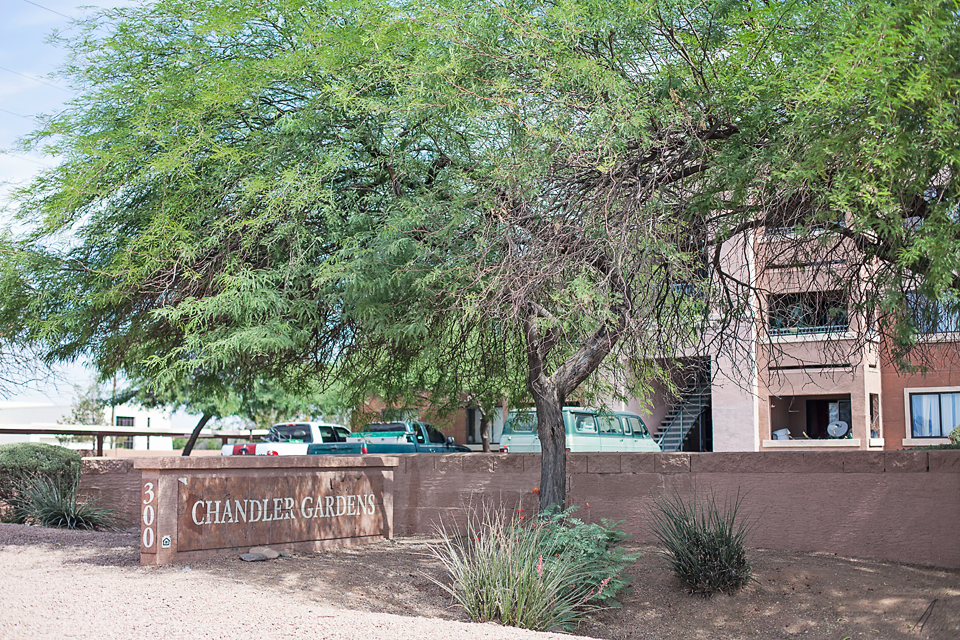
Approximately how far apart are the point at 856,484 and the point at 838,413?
2210 cm

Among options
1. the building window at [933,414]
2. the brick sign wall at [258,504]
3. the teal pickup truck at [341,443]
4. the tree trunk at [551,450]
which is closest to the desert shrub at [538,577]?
the tree trunk at [551,450]

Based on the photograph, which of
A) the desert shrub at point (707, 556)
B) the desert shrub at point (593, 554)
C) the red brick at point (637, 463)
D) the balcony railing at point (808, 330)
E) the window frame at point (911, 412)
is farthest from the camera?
the window frame at point (911, 412)

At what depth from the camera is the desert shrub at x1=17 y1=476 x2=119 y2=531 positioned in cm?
1379

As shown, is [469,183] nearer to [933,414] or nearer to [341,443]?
[341,443]

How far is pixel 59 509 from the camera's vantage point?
45.3ft

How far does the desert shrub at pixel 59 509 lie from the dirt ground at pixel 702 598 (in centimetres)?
346

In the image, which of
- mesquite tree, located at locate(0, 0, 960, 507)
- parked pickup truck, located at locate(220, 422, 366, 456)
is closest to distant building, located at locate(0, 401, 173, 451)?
parked pickup truck, located at locate(220, 422, 366, 456)

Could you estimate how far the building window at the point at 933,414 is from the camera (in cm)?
2877

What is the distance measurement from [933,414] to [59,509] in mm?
26217

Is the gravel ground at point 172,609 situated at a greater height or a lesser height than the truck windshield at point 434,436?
lesser

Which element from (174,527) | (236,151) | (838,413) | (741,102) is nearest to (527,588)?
(174,527)

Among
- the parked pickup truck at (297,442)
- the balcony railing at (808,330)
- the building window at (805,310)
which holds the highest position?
the building window at (805,310)

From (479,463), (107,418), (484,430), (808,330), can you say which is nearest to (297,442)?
(484,430)

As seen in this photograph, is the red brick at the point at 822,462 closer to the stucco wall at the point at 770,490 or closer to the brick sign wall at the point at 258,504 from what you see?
the stucco wall at the point at 770,490
